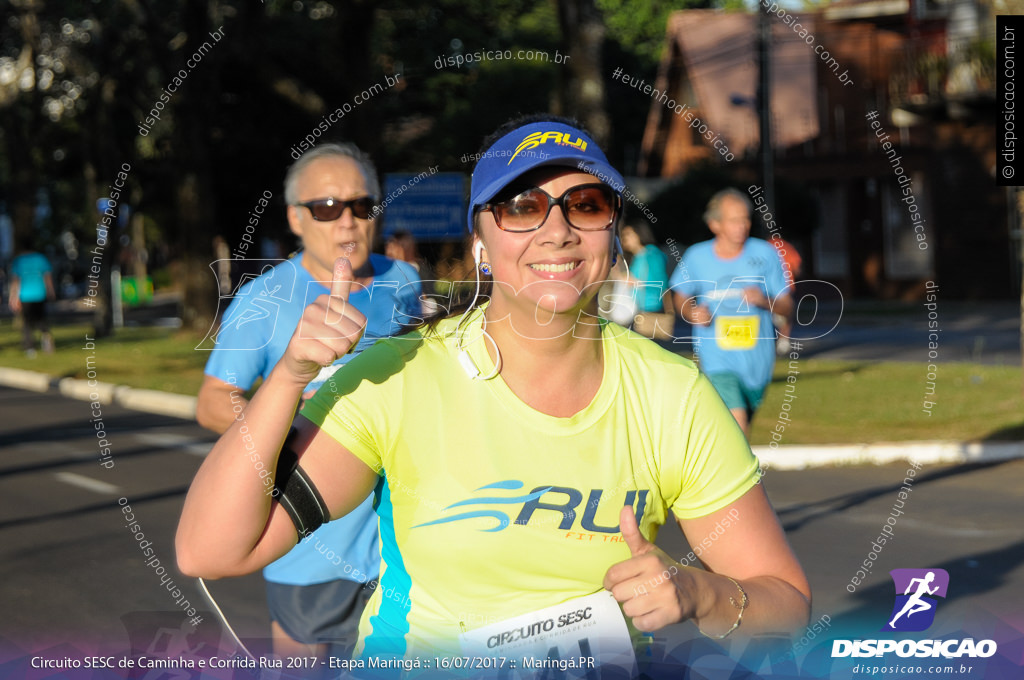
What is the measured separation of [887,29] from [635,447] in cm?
3074

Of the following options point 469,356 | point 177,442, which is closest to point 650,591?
point 469,356

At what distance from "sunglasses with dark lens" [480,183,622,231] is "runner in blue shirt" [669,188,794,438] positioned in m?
4.60

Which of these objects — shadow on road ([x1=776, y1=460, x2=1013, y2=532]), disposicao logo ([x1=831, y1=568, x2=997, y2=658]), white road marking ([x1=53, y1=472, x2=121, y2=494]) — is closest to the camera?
disposicao logo ([x1=831, y1=568, x2=997, y2=658])

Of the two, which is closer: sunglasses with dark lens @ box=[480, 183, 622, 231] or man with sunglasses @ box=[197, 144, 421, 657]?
sunglasses with dark lens @ box=[480, 183, 622, 231]

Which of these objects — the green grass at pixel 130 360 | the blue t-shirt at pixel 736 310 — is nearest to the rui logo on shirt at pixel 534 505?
the blue t-shirt at pixel 736 310

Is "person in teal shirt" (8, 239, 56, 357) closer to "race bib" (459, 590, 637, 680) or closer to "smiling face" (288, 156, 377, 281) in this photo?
"smiling face" (288, 156, 377, 281)

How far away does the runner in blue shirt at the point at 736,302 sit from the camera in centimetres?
723

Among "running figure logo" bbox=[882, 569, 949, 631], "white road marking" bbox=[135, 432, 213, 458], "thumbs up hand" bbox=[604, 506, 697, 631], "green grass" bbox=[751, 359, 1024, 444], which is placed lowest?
"green grass" bbox=[751, 359, 1024, 444]

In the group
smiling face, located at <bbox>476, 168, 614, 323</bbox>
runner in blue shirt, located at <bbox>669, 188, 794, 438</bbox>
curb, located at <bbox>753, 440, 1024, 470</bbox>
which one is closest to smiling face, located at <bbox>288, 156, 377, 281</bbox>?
smiling face, located at <bbox>476, 168, 614, 323</bbox>

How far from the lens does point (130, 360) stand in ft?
66.9

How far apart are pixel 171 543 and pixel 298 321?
15.6 ft

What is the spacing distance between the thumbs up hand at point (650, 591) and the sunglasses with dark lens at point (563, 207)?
66 centimetres

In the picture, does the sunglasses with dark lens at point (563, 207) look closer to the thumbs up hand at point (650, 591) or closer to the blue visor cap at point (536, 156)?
the blue visor cap at point (536, 156)

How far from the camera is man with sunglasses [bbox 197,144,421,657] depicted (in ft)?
10.8
